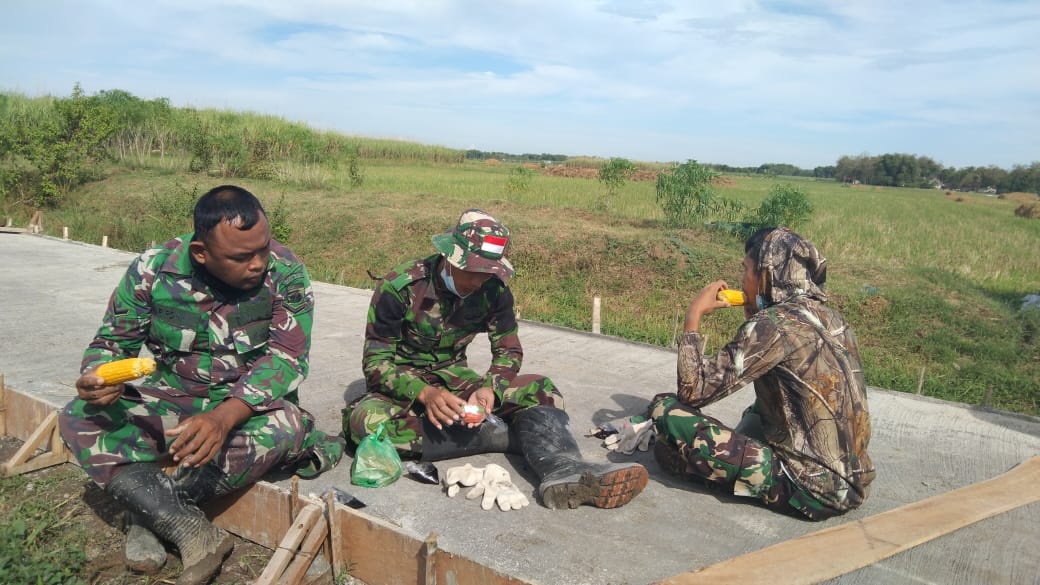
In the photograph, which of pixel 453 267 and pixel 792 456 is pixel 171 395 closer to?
pixel 453 267

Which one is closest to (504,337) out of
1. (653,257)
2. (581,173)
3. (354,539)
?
Answer: (354,539)

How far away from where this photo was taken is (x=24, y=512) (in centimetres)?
298

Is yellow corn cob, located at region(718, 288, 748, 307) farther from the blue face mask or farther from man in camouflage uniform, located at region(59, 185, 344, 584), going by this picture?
man in camouflage uniform, located at region(59, 185, 344, 584)

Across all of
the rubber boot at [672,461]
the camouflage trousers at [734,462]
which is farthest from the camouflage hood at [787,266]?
the rubber boot at [672,461]

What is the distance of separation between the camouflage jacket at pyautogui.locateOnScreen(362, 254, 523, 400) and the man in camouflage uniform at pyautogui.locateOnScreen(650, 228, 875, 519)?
92 cm

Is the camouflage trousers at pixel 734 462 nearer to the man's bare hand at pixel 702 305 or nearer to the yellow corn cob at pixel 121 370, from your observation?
the man's bare hand at pixel 702 305

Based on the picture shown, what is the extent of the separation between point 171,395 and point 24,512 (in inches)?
29.5

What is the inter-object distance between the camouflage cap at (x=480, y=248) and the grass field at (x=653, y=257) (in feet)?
13.6

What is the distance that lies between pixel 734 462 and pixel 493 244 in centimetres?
140

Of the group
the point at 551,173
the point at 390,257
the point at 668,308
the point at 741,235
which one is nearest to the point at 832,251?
the point at 741,235

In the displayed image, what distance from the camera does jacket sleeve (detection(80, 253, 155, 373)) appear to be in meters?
2.83

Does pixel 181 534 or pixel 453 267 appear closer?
pixel 181 534

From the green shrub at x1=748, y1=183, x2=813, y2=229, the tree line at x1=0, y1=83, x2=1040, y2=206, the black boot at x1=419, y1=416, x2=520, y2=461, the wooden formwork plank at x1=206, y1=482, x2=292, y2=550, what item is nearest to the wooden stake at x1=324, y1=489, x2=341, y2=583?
the wooden formwork plank at x1=206, y1=482, x2=292, y2=550

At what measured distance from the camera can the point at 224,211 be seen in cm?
271
